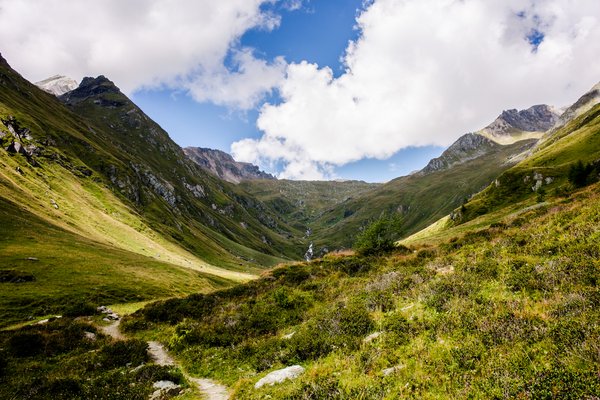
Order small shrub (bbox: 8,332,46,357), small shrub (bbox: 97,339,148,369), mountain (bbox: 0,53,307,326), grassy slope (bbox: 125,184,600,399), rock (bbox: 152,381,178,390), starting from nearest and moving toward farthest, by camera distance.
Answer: grassy slope (bbox: 125,184,600,399) → rock (bbox: 152,381,178,390) → small shrub (bbox: 97,339,148,369) → small shrub (bbox: 8,332,46,357) → mountain (bbox: 0,53,307,326)

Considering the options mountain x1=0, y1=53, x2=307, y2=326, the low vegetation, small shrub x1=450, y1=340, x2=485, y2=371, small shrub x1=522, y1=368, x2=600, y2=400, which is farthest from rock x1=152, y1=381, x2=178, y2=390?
mountain x1=0, y1=53, x2=307, y2=326

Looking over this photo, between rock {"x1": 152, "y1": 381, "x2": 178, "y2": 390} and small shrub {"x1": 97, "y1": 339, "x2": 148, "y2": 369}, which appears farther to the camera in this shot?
small shrub {"x1": 97, "y1": 339, "x2": 148, "y2": 369}

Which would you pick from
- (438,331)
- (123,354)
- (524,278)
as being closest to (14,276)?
(123,354)

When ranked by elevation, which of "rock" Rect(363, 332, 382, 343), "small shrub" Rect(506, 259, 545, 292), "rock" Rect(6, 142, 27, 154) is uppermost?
"rock" Rect(6, 142, 27, 154)

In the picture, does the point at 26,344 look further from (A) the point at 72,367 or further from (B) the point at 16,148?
(B) the point at 16,148

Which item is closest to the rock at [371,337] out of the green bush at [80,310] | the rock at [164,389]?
the rock at [164,389]

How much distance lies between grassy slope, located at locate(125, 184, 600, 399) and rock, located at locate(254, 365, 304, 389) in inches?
16.1

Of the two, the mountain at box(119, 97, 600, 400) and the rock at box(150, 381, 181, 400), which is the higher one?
the mountain at box(119, 97, 600, 400)

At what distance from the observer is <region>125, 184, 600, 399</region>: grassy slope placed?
315 inches

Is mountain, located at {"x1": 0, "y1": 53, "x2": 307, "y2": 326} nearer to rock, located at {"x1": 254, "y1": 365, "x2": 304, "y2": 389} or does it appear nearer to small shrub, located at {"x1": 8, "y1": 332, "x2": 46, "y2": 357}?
small shrub, located at {"x1": 8, "y1": 332, "x2": 46, "y2": 357}

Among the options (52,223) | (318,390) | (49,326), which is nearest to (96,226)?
(52,223)

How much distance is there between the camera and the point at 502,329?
9766mm

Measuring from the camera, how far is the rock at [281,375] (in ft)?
38.0

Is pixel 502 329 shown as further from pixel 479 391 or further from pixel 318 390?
pixel 318 390
